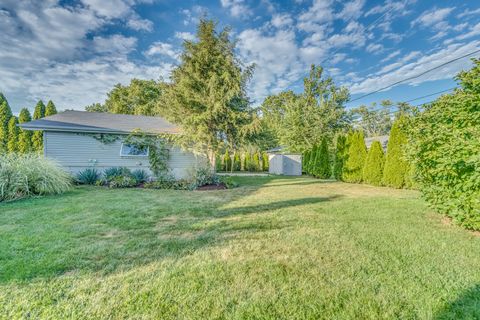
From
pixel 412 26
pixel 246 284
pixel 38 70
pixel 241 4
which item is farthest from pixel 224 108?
pixel 412 26

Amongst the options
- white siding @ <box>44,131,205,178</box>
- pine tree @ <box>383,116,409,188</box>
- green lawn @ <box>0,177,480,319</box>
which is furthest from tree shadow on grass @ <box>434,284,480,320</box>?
white siding @ <box>44,131,205,178</box>

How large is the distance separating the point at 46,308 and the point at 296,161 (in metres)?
18.6

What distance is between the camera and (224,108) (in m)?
9.70

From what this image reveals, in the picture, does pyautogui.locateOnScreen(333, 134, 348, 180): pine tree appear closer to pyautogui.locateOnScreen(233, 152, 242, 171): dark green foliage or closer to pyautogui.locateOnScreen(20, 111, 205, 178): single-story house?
pyautogui.locateOnScreen(20, 111, 205, 178): single-story house

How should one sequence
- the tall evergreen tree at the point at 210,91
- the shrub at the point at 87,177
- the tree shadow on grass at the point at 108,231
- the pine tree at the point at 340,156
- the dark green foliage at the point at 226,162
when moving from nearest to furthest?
the tree shadow on grass at the point at 108,231 < the shrub at the point at 87,177 < the tall evergreen tree at the point at 210,91 < the pine tree at the point at 340,156 < the dark green foliage at the point at 226,162

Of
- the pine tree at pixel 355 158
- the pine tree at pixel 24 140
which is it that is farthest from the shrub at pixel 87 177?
the pine tree at pixel 355 158

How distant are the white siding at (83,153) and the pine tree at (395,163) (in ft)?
30.6

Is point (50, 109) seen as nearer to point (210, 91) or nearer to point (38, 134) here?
point (38, 134)

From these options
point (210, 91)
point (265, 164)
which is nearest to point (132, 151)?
point (210, 91)

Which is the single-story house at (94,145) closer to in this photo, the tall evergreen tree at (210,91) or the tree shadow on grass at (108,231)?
the tall evergreen tree at (210,91)

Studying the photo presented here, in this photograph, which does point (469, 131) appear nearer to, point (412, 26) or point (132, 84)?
point (412, 26)

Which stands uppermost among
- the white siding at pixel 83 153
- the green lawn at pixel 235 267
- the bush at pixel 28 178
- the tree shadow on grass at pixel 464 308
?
the white siding at pixel 83 153

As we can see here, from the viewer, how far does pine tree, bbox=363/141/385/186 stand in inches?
403

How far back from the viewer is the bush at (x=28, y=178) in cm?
618
